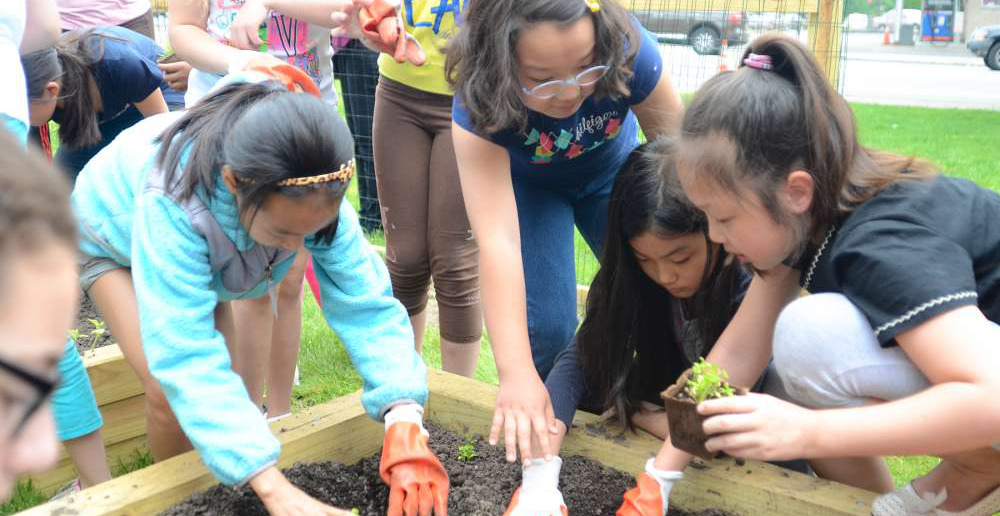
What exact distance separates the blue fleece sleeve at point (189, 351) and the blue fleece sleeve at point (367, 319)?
1.02 feet

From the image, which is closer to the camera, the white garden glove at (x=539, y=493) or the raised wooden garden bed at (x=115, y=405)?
the white garden glove at (x=539, y=493)

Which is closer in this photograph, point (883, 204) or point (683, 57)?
point (883, 204)

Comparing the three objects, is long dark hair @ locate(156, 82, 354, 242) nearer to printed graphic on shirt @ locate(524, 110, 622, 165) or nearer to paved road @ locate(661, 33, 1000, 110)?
printed graphic on shirt @ locate(524, 110, 622, 165)

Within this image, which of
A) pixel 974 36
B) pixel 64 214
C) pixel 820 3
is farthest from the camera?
pixel 974 36

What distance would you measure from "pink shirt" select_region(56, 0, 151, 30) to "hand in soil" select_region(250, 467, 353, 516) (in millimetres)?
2591

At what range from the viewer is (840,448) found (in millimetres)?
1600

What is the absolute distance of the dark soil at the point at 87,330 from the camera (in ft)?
10.2

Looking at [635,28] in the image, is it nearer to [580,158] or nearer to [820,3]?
[580,158]

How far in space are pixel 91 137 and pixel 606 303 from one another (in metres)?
1.81

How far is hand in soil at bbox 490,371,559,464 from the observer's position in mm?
2051

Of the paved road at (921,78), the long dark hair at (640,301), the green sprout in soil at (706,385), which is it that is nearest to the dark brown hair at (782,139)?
the green sprout in soil at (706,385)

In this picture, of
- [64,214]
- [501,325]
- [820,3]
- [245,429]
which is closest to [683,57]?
[820,3]

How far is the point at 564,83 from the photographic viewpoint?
2066 mm

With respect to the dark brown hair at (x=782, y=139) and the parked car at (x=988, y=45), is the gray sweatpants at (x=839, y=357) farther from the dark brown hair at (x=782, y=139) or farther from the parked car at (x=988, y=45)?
the parked car at (x=988, y=45)
